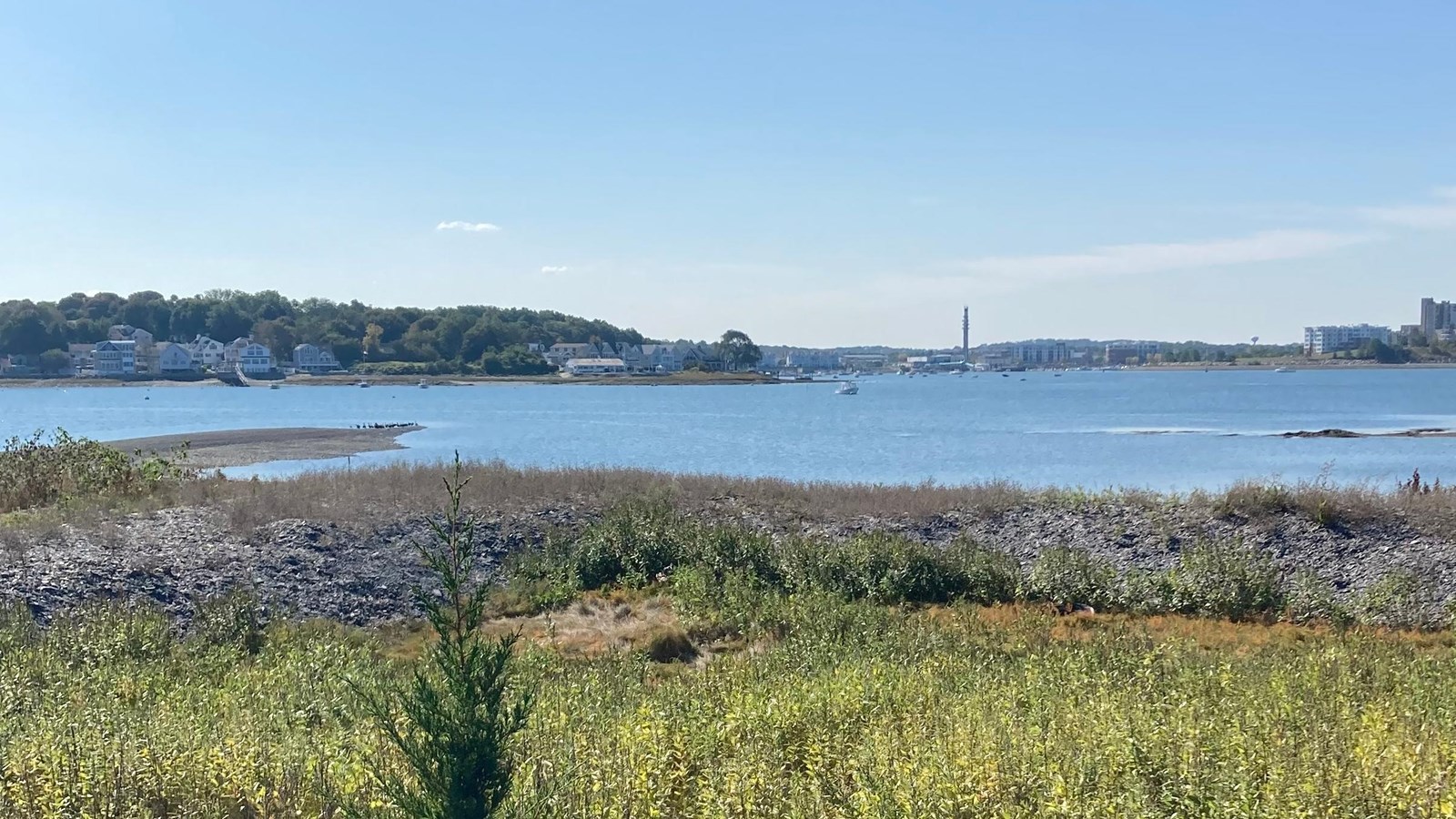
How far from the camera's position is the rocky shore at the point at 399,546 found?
16391 millimetres

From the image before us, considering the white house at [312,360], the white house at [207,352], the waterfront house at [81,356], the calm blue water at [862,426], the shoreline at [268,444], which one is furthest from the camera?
the white house at [312,360]

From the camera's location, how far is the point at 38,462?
25.2 m

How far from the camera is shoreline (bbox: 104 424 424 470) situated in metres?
54.3

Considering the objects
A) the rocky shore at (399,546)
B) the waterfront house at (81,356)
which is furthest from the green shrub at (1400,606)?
the waterfront house at (81,356)

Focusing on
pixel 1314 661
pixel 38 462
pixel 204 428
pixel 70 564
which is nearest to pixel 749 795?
pixel 1314 661

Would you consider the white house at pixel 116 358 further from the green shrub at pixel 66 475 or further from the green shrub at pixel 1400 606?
the green shrub at pixel 1400 606

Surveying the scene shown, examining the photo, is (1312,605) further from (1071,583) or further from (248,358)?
(248,358)

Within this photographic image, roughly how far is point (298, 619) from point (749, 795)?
35.2 ft

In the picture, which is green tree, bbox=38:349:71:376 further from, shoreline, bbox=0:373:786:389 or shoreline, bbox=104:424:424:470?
shoreline, bbox=104:424:424:470

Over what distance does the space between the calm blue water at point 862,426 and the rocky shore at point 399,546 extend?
38.0 feet

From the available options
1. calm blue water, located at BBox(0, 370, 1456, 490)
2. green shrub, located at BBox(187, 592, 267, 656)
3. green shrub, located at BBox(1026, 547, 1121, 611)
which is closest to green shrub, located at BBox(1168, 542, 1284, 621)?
green shrub, located at BBox(1026, 547, 1121, 611)

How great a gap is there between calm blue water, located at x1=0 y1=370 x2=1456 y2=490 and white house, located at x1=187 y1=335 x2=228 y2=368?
26613mm

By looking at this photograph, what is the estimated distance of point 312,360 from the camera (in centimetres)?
19338

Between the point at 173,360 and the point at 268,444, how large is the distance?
13470 cm
